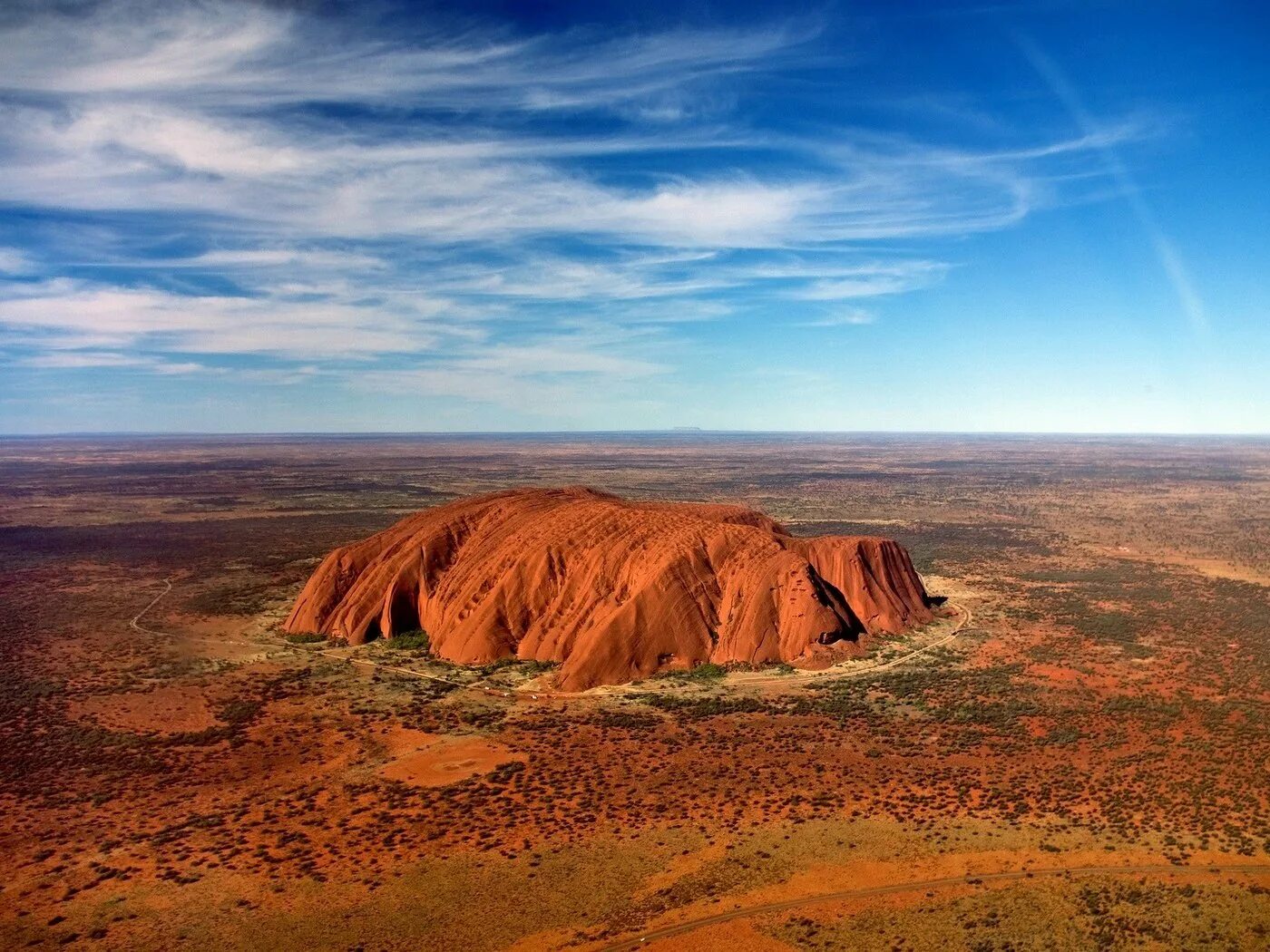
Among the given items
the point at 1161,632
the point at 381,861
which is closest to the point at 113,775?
the point at 381,861

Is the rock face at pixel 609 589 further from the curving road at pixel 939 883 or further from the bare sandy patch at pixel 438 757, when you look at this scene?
the curving road at pixel 939 883

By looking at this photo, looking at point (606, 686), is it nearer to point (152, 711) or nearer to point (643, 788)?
point (643, 788)

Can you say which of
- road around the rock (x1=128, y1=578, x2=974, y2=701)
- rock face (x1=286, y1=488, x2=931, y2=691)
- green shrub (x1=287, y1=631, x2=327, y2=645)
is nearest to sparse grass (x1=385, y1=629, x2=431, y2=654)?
rock face (x1=286, y1=488, x2=931, y2=691)

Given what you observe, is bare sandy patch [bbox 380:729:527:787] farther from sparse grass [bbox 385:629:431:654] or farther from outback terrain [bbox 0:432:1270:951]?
sparse grass [bbox 385:629:431:654]

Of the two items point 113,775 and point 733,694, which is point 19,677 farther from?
point 733,694

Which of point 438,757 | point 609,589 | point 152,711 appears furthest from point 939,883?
Result: point 152,711

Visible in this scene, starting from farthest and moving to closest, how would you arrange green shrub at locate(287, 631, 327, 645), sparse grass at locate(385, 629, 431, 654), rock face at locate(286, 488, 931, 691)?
green shrub at locate(287, 631, 327, 645) < sparse grass at locate(385, 629, 431, 654) < rock face at locate(286, 488, 931, 691)
